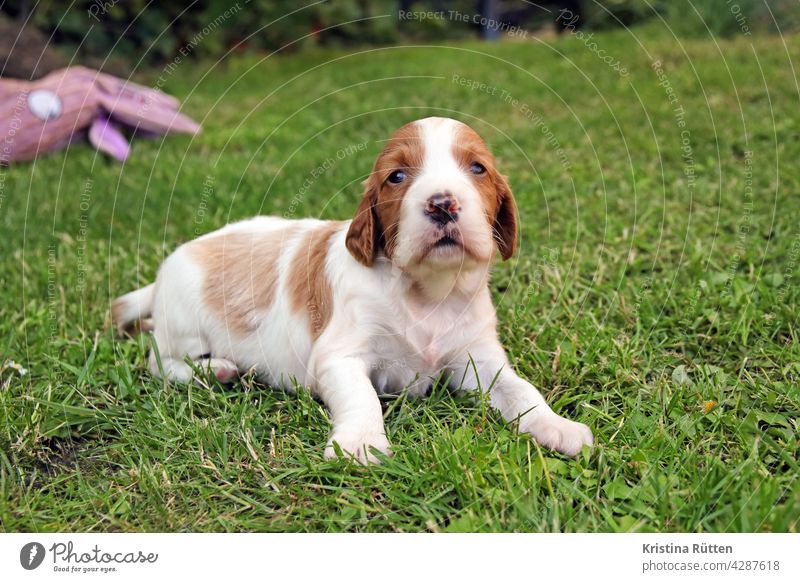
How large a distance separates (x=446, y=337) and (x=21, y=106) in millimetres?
7024

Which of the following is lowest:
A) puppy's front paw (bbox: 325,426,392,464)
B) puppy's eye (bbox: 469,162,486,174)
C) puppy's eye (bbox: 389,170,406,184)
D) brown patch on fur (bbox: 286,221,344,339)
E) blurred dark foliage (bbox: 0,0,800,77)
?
puppy's front paw (bbox: 325,426,392,464)

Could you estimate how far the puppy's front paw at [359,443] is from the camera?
3305 millimetres

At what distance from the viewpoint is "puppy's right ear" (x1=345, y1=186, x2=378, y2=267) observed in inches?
146

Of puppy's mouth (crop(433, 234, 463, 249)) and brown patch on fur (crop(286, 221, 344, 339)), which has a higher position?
puppy's mouth (crop(433, 234, 463, 249))

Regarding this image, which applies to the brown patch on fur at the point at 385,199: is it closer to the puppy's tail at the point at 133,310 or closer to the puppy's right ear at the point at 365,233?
the puppy's right ear at the point at 365,233

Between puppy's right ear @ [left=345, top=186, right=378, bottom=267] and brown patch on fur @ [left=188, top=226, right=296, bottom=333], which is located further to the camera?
brown patch on fur @ [left=188, top=226, right=296, bottom=333]

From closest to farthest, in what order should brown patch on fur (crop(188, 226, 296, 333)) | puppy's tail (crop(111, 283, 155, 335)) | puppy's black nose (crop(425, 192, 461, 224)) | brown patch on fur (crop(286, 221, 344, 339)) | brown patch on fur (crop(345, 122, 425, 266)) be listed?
puppy's black nose (crop(425, 192, 461, 224)) → brown patch on fur (crop(345, 122, 425, 266)) → brown patch on fur (crop(286, 221, 344, 339)) → brown patch on fur (crop(188, 226, 296, 333)) → puppy's tail (crop(111, 283, 155, 335))

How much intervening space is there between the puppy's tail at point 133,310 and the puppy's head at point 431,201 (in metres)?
1.89

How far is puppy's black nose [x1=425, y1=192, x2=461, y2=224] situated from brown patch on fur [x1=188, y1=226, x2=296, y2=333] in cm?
138

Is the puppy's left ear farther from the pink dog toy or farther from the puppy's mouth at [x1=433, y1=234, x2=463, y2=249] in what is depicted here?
the pink dog toy

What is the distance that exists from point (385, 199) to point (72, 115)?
6721 millimetres

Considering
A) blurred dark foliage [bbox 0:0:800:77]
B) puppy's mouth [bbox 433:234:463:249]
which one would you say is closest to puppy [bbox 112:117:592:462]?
puppy's mouth [bbox 433:234:463:249]

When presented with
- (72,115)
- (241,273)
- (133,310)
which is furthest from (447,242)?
(72,115)

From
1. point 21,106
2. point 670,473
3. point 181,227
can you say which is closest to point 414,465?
point 670,473
